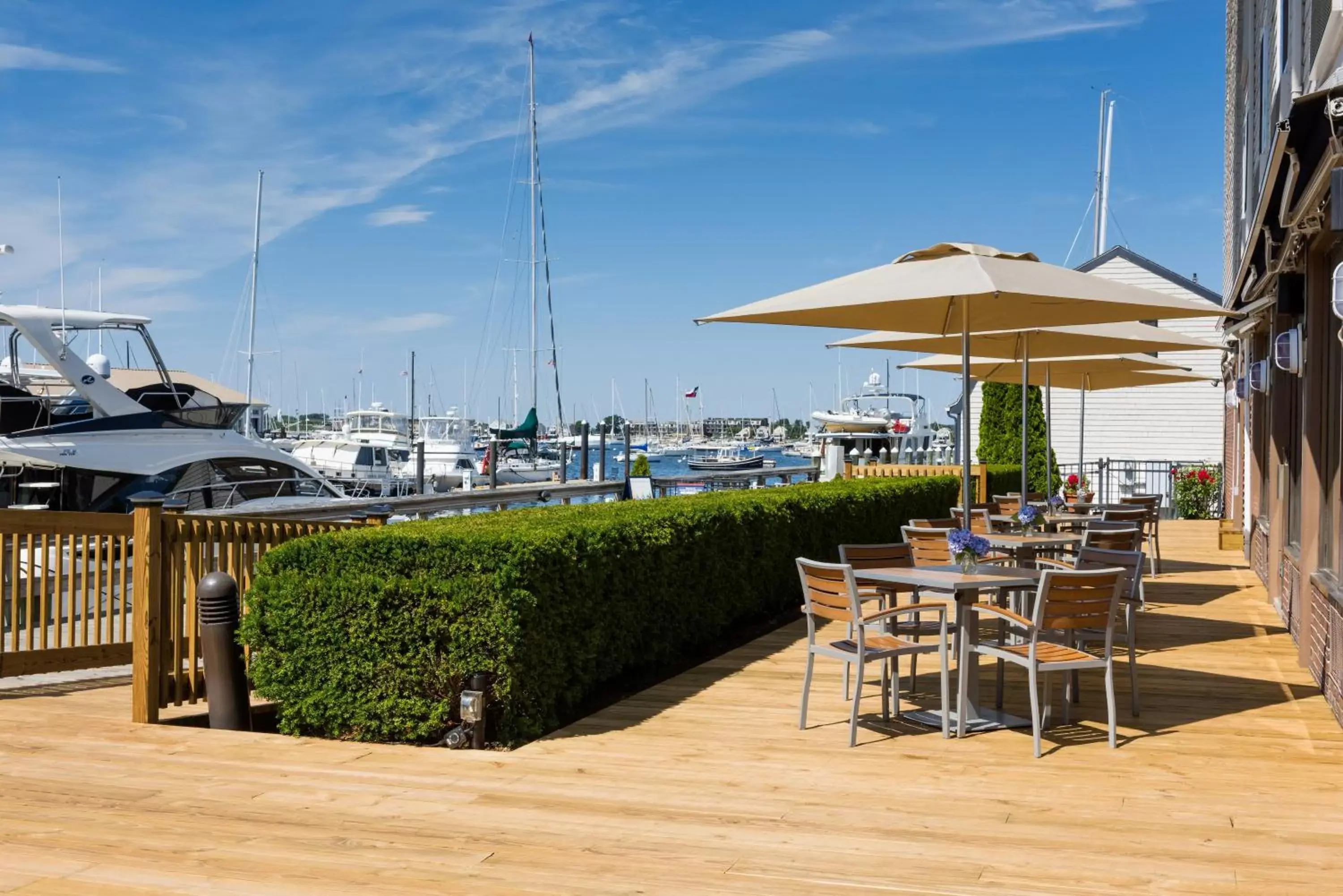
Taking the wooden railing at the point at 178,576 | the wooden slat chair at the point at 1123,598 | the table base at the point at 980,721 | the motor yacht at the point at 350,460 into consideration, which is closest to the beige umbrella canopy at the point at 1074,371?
the wooden slat chair at the point at 1123,598

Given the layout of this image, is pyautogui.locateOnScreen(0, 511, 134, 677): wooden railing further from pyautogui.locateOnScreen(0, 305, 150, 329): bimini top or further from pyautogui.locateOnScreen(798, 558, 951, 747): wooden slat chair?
pyautogui.locateOnScreen(0, 305, 150, 329): bimini top

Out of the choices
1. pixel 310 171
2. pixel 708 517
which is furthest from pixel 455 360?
pixel 708 517

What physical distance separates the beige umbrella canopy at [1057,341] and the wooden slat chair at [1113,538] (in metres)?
1.63

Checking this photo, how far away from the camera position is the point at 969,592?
6961 mm

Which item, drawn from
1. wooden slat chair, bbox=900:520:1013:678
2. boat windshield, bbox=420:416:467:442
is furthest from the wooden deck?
boat windshield, bbox=420:416:467:442

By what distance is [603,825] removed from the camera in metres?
5.12

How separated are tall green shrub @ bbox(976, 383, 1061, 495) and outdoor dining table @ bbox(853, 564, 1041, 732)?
57.8ft

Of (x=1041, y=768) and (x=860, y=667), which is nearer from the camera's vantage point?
(x=1041, y=768)

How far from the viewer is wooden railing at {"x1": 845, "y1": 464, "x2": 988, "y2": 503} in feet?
61.2

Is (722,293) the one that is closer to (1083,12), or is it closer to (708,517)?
(1083,12)

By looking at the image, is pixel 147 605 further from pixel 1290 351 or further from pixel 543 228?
pixel 543 228

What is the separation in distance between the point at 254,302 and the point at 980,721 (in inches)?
1417

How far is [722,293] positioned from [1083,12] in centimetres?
3005

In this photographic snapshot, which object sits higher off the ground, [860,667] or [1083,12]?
[1083,12]
